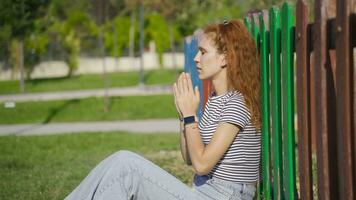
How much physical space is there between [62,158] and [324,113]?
20.5ft

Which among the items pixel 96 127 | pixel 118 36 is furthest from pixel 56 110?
pixel 118 36

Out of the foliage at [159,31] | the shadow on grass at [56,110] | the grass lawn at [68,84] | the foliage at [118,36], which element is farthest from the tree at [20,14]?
the foliage at [118,36]

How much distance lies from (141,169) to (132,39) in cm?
4732

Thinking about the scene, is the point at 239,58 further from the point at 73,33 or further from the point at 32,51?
the point at 73,33

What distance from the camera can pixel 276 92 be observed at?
12.2 ft

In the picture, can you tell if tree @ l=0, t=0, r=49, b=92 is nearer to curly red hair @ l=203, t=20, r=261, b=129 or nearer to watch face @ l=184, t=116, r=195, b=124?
curly red hair @ l=203, t=20, r=261, b=129

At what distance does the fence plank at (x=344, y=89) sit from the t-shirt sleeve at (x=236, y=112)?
64cm

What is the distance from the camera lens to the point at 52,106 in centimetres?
1719

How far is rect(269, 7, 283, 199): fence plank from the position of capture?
371 cm

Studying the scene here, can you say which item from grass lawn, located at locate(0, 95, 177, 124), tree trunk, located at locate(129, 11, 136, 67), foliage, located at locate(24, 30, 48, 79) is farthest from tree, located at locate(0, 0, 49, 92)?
tree trunk, located at locate(129, 11, 136, 67)

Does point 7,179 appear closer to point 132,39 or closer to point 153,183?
point 153,183

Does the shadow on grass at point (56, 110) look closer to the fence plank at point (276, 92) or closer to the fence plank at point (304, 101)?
the fence plank at point (276, 92)

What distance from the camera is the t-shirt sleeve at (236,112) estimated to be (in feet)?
10.5

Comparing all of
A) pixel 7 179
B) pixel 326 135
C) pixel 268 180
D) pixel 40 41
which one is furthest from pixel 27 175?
pixel 40 41
